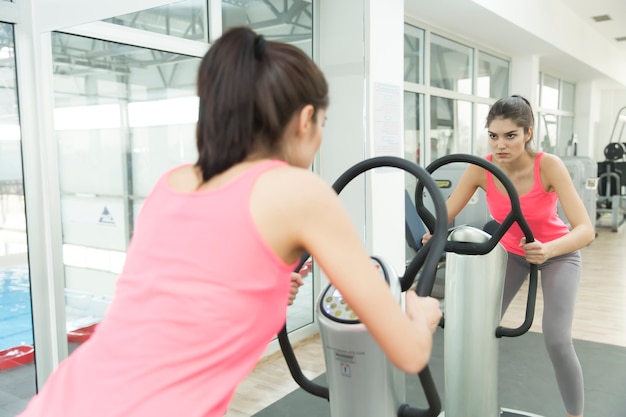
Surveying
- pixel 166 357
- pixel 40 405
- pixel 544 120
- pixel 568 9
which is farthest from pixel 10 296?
pixel 544 120

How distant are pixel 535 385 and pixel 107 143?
279cm

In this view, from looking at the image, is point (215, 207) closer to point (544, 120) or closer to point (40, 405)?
point (40, 405)

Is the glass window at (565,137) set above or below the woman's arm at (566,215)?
above

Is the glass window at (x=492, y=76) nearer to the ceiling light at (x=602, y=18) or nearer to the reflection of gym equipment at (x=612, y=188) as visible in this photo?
the ceiling light at (x=602, y=18)

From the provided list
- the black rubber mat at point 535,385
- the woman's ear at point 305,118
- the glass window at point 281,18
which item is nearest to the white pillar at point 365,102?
the glass window at point 281,18

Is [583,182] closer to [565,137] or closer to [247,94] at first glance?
[565,137]

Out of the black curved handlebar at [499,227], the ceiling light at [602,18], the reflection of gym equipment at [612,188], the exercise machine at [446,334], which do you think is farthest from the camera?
the reflection of gym equipment at [612,188]

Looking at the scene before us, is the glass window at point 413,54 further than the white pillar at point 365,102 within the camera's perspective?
Yes

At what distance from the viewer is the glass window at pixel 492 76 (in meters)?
7.21

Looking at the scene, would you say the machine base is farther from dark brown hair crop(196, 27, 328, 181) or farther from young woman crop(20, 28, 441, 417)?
dark brown hair crop(196, 27, 328, 181)

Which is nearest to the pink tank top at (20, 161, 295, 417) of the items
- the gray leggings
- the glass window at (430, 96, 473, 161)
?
Result: the gray leggings

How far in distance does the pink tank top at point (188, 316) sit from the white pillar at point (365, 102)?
2.79 metres

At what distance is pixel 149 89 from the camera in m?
3.52

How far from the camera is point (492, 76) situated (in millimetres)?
7555
